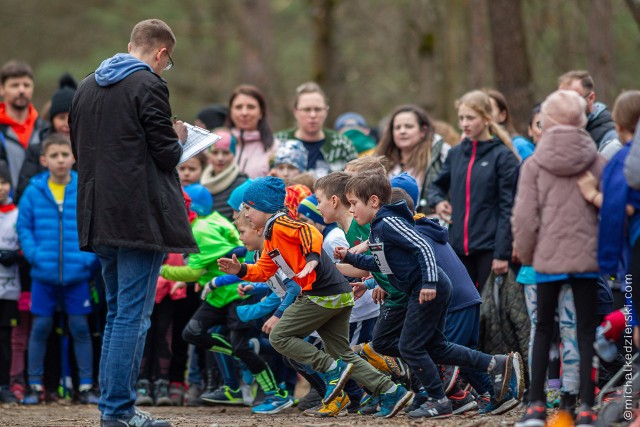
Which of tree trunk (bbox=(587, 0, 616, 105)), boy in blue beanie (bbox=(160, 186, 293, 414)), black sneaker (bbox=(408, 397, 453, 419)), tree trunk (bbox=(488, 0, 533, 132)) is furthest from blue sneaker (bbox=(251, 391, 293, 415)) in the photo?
tree trunk (bbox=(488, 0, 533, 132))

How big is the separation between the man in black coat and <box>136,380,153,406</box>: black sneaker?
137 inches

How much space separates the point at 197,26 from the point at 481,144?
1880 cm

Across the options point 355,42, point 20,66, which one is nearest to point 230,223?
point 20,66

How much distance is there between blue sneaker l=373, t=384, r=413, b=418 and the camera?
744 cm

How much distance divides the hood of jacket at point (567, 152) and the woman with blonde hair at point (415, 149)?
12.4 ft

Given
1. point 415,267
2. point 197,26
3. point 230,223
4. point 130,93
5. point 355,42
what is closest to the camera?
point 130,93

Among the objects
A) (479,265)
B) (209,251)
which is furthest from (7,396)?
(479,265)

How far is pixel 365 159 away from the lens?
8.41m

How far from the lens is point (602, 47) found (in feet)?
44.8

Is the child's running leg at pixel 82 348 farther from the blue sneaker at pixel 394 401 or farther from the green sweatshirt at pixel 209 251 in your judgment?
the blue sneaker at pixel 394 401

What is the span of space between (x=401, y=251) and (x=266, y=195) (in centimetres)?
122

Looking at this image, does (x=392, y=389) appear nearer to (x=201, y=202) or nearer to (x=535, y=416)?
(x=535, y=416)

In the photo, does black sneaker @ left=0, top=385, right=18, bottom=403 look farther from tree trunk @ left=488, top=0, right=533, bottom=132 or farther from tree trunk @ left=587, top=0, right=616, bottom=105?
tree trunk @ left=488, top=0, right=533, bottom=132

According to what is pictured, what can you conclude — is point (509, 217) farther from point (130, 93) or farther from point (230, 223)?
point (130, 93)
